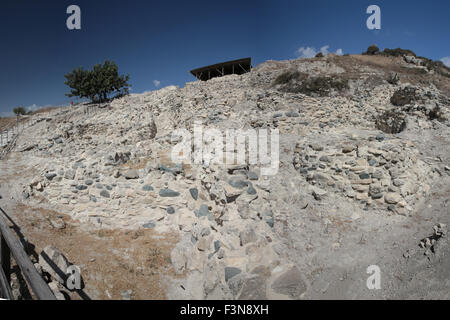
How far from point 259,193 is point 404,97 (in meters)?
14.7

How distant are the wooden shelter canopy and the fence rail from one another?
28.7 meters

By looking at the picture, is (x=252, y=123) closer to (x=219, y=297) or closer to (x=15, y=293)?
(x=219, y=297)

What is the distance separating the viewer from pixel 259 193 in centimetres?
675

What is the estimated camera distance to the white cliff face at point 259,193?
5.35 m

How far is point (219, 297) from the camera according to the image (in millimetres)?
4898

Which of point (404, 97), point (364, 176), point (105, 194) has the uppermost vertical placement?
point (404, 97)

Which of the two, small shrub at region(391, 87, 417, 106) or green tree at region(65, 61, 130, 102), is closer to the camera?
small shrub at region(391, 87, 417, 106)

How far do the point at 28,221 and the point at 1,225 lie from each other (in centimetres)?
345

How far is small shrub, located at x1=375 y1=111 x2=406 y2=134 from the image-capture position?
11.6 meters

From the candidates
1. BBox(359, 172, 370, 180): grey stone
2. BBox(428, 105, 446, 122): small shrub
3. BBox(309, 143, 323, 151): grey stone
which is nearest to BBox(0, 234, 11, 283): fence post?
BBox(309, 143, 323, 151): grey stone

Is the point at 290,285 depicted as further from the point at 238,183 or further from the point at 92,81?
the point at 92,81

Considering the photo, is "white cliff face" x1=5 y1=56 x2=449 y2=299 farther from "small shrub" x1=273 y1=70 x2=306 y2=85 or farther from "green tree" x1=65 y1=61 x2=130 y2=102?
"green tree" x1=65 y1=61 x2=130 y2=102

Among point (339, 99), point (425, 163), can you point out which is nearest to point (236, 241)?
point (425, 163)

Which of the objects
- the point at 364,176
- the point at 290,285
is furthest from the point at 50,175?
the point at 364,176
